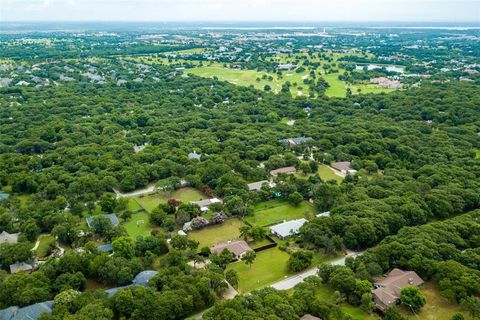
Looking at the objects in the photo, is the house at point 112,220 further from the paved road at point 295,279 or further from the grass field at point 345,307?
the grass field at point 345,307

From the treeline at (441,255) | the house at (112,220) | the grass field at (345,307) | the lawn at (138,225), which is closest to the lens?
the grass field at (345,307)

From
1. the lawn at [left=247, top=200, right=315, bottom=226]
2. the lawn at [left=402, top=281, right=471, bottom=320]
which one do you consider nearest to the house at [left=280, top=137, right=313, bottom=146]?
the lawn at [left=247, top=200, right=315, bottom=226]

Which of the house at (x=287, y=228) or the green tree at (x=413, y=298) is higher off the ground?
the green tree at (x=413, y=298)

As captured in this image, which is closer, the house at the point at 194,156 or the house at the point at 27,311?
the house at the point at 27,311

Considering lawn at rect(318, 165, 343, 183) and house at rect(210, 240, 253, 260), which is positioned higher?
house at rect(210, 240, 253, 260)

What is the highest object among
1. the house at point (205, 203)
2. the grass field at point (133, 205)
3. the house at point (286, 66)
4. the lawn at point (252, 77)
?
the house at point (286, 66)

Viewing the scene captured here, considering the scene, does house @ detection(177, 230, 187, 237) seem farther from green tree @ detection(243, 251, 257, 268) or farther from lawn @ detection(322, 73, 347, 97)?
lawn @ detection(322, 73, 347, 97)

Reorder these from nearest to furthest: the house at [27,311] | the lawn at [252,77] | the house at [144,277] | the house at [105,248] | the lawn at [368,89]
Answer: the house at [27,311] < the house at [144,277] < the house at [105,248] < the lawn at [368,89] < the lawn at [252,77]

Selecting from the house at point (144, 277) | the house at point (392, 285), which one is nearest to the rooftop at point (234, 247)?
the house at point (144, 277)
